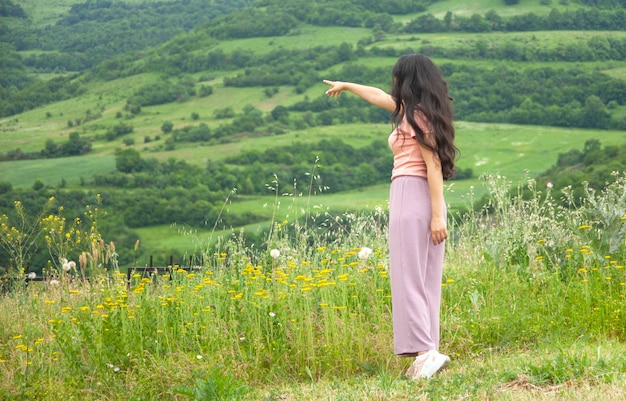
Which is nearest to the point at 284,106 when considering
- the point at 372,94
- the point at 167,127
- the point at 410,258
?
the point at 167,127

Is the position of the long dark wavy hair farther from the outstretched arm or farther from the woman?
the outstretched arm

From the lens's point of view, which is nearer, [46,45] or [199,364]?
[199,364]

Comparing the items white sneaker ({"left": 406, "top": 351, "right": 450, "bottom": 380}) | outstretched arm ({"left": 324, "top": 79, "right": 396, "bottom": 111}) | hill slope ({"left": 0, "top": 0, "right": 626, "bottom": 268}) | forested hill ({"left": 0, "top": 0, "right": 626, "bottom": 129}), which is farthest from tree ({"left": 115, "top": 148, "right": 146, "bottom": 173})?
white sneaker ({"left": 406, "top": 351, "right": 450, "bottom": 380})

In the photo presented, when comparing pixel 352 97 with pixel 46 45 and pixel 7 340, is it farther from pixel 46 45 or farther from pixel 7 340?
pixel 7 340

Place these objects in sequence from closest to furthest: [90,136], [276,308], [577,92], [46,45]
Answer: [276,308] → [577,92] → [90,136] → [46,45]

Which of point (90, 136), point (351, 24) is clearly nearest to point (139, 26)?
point (351, 24)

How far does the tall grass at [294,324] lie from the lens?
534cm

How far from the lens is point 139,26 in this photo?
639ft

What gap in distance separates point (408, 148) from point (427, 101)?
30 centimetres

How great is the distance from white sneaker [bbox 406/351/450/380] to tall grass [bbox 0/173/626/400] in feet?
0.60

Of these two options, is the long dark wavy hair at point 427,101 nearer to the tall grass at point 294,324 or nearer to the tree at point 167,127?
the tall grass at point 294,324

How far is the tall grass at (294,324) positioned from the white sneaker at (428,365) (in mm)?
182

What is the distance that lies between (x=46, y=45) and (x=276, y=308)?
7243 inches

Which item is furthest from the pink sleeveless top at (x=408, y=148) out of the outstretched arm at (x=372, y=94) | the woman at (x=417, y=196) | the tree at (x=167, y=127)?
the tree at (x=167, y=127)
